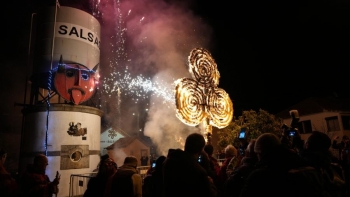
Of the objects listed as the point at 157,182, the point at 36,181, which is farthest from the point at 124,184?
the point at 36,181

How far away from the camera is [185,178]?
10.5ft

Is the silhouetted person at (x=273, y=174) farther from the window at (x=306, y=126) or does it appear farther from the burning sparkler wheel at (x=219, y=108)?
the window at (x=306, y=126)

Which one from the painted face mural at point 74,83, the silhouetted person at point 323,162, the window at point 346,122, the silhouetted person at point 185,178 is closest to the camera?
the silhouetted person at point 185,178

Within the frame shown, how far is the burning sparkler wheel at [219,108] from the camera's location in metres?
10.2

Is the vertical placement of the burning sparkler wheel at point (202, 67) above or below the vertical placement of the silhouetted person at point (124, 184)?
above

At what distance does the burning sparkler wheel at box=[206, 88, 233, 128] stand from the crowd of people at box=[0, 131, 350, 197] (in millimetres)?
4434

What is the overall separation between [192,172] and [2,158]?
483 cm

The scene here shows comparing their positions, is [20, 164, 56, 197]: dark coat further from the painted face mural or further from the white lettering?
the white lettering

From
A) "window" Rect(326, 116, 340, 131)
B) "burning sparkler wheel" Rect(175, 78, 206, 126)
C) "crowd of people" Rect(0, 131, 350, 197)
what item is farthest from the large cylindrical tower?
"window" Rect(326, 116, 340, 131)

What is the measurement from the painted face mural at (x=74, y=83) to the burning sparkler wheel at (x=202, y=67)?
9.24 meters

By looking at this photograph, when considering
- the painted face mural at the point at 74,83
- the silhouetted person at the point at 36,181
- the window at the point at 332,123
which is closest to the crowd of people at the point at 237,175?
the silhouetted person at the point at 36,181

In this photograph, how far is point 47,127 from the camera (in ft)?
47.4

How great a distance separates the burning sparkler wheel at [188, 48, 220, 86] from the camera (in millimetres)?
10078

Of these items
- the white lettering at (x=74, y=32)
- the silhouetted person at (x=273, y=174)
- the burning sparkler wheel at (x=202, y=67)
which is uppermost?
the white lettering at (x=74, y=32)
